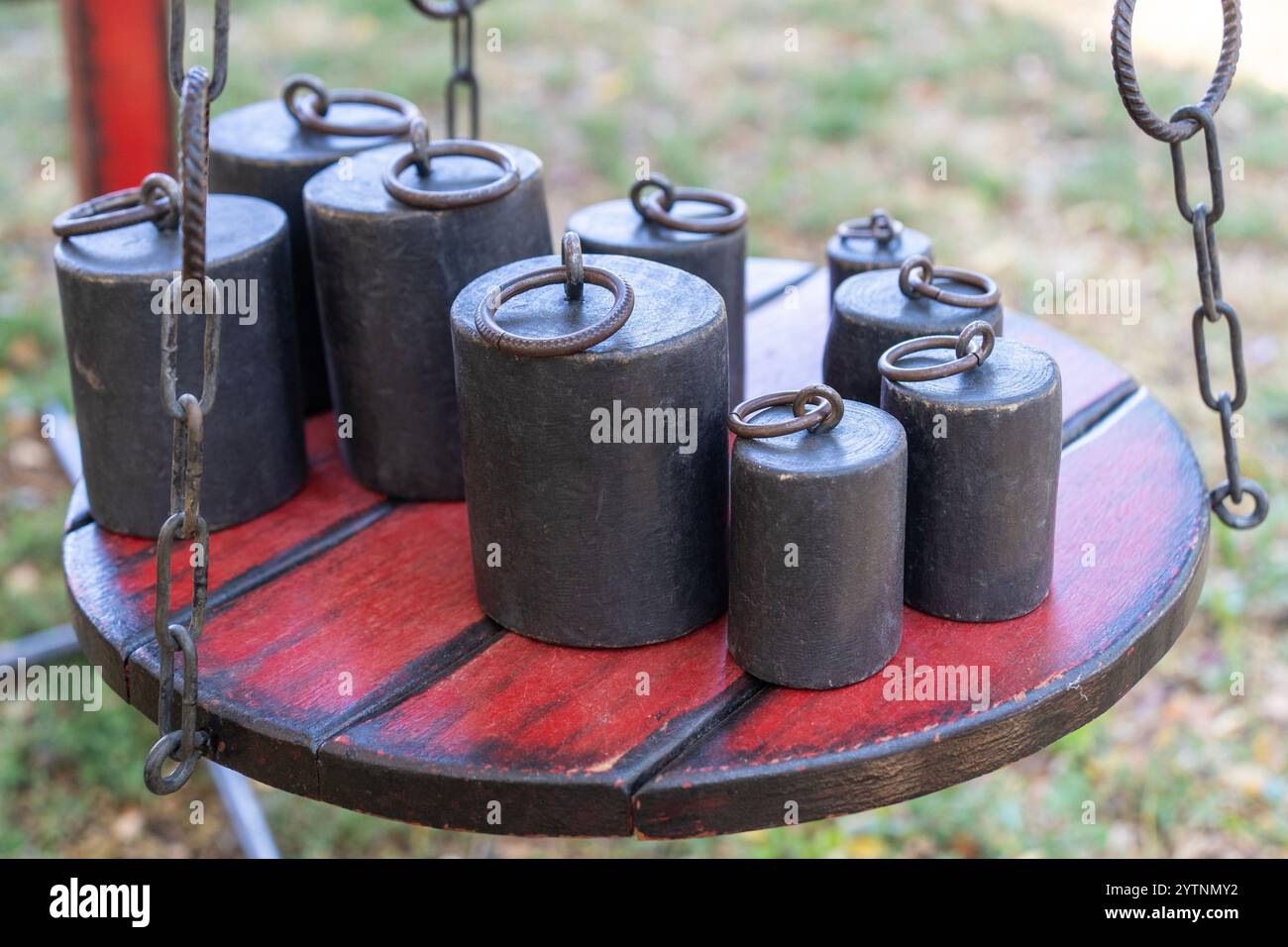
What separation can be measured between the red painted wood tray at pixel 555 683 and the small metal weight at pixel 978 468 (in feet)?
0.12

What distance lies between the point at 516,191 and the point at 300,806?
1.50 metres

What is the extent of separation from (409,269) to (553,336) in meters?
0.28

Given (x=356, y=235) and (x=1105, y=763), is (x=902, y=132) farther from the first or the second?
(x=356, y=235)

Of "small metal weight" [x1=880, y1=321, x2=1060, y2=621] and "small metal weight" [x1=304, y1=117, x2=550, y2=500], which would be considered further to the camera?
"small metal weight" [x1=304, y1=117, x2=550, y2=500]

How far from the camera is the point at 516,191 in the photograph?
1327mm

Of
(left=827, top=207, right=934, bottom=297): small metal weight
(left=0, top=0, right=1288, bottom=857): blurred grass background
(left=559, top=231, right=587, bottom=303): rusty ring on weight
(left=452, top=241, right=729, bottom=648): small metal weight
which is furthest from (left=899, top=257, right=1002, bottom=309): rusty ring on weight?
(left=0, top=0, right=1288, bottom=857): blurred grass background

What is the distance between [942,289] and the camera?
1319 mm

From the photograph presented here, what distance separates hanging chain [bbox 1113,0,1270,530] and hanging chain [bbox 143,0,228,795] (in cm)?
71

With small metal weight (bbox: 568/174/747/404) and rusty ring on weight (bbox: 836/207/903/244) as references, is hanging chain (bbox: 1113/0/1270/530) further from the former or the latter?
small metal weight (bbox: 568/174/747/404)

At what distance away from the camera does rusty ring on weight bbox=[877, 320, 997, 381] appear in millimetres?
1133

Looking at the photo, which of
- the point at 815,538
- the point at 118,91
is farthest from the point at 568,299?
the point at 118,91

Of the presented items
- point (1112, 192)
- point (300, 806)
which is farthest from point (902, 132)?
point (300, 806)

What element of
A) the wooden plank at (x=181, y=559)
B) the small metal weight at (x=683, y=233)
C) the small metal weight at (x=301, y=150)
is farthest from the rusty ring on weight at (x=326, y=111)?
the wooden plank at (x=181, y=559)
